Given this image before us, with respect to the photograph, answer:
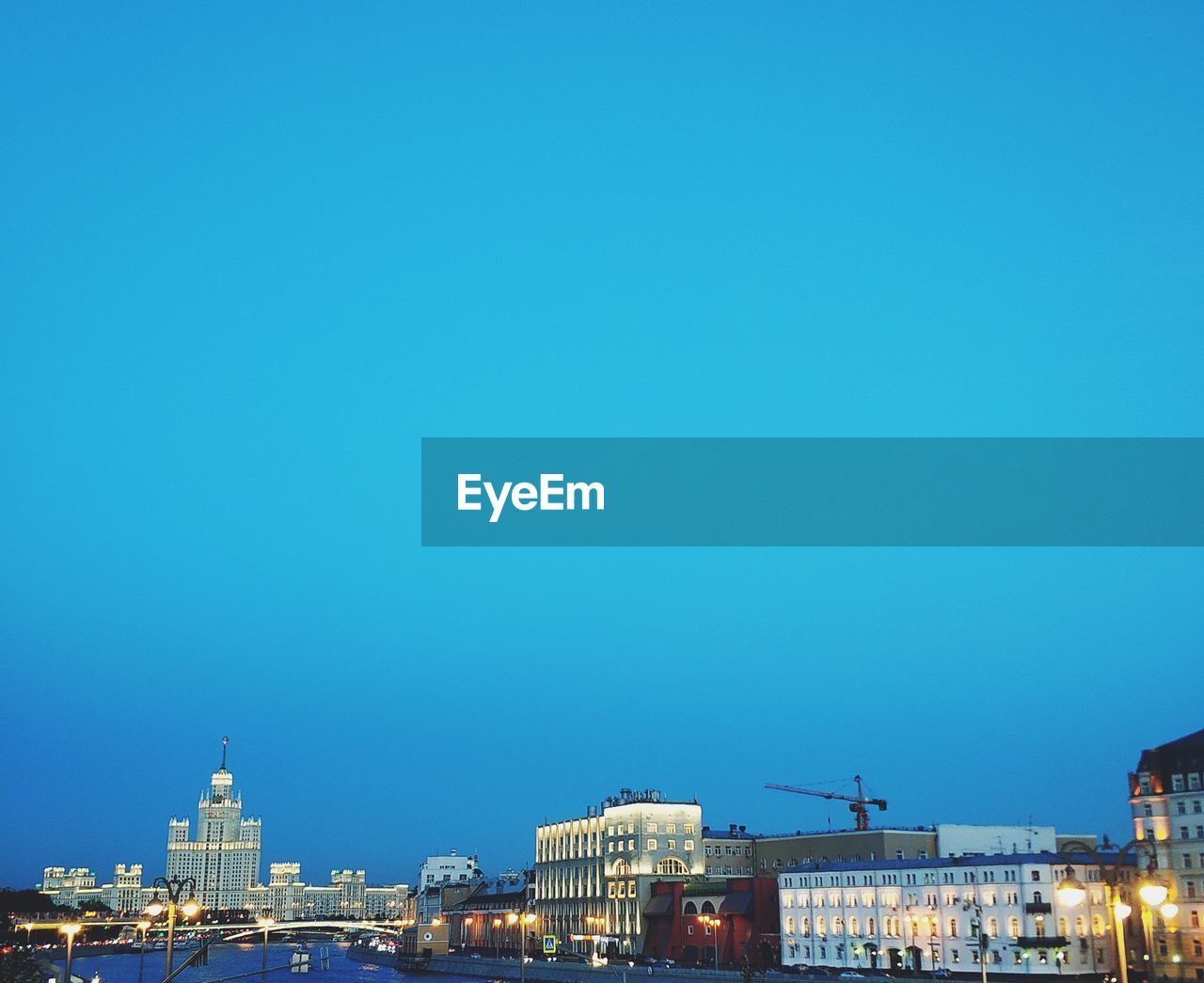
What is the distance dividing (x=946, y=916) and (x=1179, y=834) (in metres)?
17.4

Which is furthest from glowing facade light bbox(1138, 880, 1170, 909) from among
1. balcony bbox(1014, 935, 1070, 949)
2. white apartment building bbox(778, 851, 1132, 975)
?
balcony bbox(1014, 935, 1070, 949)

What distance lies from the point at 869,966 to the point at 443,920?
97.5 metres

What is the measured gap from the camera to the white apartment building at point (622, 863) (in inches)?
5084

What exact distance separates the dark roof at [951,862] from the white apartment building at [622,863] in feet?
83.9

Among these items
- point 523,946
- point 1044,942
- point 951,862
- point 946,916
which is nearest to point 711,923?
point 951,862

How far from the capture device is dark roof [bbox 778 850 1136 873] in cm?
8662

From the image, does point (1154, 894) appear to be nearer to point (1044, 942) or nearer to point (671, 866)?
point (1044, 942)

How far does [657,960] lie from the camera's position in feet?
386

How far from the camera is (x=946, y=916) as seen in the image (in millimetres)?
89938

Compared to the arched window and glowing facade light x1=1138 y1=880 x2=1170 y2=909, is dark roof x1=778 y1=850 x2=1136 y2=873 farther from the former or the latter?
glowing facade light x1=1138 y1=880 x2=1170 y2=909

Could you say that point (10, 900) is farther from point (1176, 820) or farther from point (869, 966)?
point (1176, 820)

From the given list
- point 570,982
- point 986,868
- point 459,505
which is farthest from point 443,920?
point 459,505

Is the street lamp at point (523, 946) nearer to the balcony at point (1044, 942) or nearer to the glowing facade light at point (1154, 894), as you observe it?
the balcony at point (1044, 942)

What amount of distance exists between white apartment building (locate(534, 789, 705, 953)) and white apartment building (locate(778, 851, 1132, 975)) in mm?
26800
